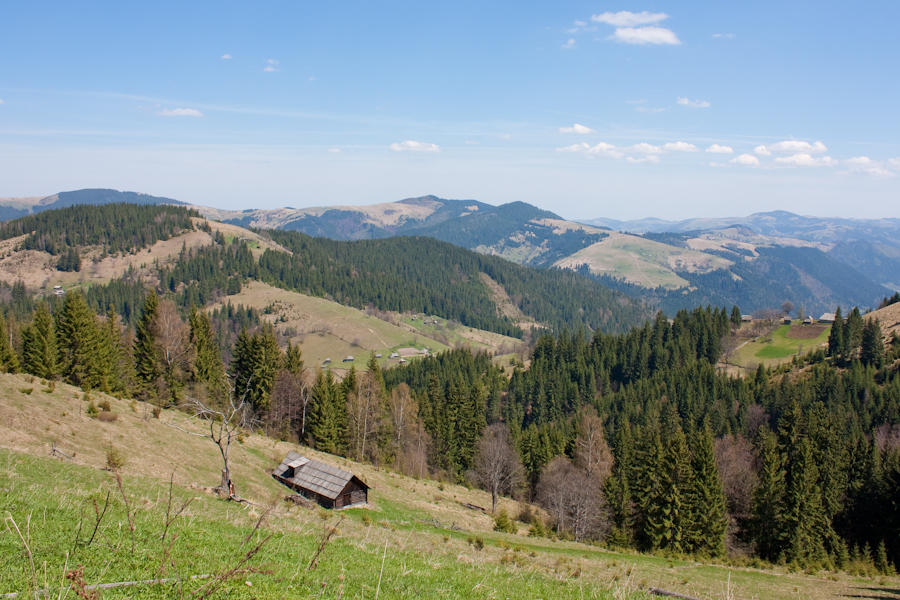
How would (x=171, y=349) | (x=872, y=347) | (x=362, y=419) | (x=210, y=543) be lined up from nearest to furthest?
(x=210, y=543), (x=171, y=349), (x=362, y=419), (x=872, y=347)

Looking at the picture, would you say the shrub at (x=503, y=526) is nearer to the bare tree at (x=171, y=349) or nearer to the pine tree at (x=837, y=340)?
the bare tree at (x=171, y=349)

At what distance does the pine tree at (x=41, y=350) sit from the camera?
5291 centimetres

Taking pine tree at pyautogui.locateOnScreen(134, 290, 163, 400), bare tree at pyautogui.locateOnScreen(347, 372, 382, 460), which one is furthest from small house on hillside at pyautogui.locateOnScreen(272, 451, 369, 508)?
pine tree at pyautogui.locateOnScreen(134, 290, 163, 400)

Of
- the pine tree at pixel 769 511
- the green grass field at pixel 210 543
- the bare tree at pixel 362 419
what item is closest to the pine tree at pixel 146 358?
the green grass field at pixel 210 543

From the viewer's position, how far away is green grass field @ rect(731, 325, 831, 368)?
140 metres

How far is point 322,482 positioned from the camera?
43.6 meters

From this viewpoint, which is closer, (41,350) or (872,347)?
(41,350)

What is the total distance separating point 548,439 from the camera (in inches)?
3164

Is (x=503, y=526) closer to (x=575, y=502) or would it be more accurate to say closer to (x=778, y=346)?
(x=575, y=502)

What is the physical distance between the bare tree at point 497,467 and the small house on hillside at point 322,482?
20.6 metres

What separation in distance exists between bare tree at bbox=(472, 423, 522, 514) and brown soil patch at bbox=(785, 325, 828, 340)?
117181 millimetres

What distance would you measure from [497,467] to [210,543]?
50.3 meters

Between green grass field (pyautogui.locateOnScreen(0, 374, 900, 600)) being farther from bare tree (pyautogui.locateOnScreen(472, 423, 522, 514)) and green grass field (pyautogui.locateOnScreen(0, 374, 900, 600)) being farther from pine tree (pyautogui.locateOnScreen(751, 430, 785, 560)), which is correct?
pine tree (pyautogui.locateOnScreen(751, 430, 785, 560))

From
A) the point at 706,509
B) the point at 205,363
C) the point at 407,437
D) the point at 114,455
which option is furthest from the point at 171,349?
the point at 706,509
